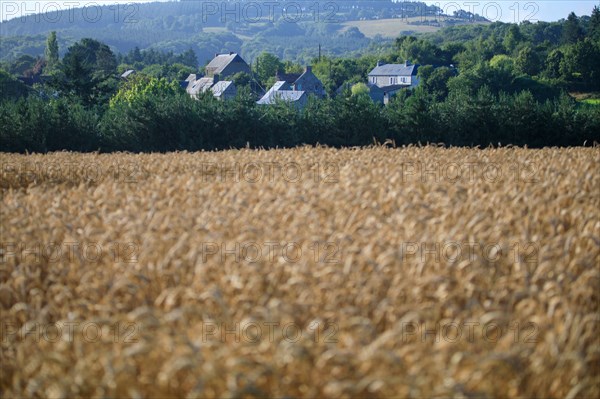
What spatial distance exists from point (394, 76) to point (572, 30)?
37767 mm

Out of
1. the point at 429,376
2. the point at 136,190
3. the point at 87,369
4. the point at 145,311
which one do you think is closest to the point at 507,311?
the point at 429,376

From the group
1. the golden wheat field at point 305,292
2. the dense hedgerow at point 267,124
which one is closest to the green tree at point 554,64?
the dense hedgerow at point 267,124

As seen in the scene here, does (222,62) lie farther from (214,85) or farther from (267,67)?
(214,85)

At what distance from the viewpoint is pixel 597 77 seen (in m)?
101

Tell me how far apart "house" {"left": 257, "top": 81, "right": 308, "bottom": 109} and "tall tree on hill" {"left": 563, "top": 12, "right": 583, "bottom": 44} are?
59730 millimetres

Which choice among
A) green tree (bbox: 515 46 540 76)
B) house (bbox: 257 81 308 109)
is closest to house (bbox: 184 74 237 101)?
house (bbox: 257 81 308 109)

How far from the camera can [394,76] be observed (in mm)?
154000

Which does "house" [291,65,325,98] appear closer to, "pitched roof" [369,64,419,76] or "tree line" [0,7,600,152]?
"pitched roof" [369,64,419,76]

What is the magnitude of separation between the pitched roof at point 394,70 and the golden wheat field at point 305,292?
147560mm

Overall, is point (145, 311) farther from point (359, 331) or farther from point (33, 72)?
point (33, 72)

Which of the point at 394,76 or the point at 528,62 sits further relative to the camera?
the point at 394,76

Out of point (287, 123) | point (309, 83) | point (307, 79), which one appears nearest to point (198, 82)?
point (307, 79)

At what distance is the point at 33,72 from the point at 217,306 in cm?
15208

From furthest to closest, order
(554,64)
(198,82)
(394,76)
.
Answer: (394,76)
(198,82)
(554,64)
